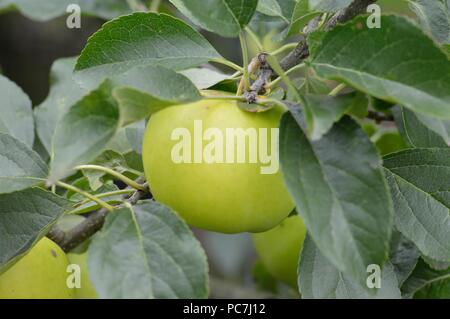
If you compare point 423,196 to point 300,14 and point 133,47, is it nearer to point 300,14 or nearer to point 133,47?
point 300,14

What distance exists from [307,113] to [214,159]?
0.10 meters

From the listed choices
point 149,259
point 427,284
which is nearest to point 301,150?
point 149,259

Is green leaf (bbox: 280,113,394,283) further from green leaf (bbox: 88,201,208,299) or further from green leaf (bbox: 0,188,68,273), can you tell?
green leaf (bbox: 0,188,68,273)

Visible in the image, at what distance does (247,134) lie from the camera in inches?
24.5

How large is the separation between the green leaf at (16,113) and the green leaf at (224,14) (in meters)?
0.48

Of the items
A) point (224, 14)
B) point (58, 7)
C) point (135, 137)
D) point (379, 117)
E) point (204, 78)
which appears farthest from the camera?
point (58, 7)

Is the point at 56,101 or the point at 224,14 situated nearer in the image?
the point at 224,14

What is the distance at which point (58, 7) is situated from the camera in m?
1.41

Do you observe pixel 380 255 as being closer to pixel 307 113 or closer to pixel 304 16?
pixel 307 113

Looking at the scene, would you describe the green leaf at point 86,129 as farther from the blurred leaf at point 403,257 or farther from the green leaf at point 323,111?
the blurred leaf at point 403,257

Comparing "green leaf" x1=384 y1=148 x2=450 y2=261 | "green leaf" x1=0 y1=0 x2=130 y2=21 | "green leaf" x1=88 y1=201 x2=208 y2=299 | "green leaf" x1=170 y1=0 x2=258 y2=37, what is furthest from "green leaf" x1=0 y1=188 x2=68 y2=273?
"green leaf" x1=0 y1=0 x2=130 y2=21

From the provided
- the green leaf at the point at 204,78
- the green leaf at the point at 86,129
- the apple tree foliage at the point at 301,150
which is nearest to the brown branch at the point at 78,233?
the apple tree foliage at the point at 301,150

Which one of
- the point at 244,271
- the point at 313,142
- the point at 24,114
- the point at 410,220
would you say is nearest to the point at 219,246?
the point at 244,271

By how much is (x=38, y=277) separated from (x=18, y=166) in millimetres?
128
